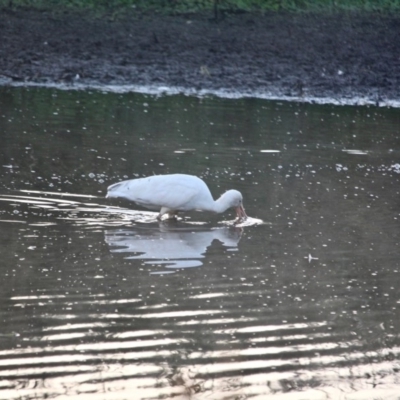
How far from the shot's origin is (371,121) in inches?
640

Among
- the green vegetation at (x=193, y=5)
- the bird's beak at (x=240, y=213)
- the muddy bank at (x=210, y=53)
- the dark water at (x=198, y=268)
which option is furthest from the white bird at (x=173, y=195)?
the green vegetation at (x=193, y=5)

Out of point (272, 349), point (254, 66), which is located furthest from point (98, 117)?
point (272, 349)

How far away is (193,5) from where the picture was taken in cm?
2202

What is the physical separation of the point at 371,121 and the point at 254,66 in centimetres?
366

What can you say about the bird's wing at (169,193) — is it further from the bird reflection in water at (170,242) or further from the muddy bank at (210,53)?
the muddy bank at (210,53)

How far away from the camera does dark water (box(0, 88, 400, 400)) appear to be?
19.0 feet

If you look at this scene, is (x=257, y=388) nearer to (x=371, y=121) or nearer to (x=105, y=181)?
(x=105, y=181)

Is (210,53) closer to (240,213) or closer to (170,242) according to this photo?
(240,213)

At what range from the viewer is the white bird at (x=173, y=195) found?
9.87 m

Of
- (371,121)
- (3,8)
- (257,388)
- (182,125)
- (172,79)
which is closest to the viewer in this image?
(257,388)

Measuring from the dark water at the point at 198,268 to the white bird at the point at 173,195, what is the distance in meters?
0.19

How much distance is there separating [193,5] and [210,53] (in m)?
2.55

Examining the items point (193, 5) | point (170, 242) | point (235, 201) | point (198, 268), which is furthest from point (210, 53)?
point (198, 268)

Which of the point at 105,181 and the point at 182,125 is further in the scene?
the point at 182,125
